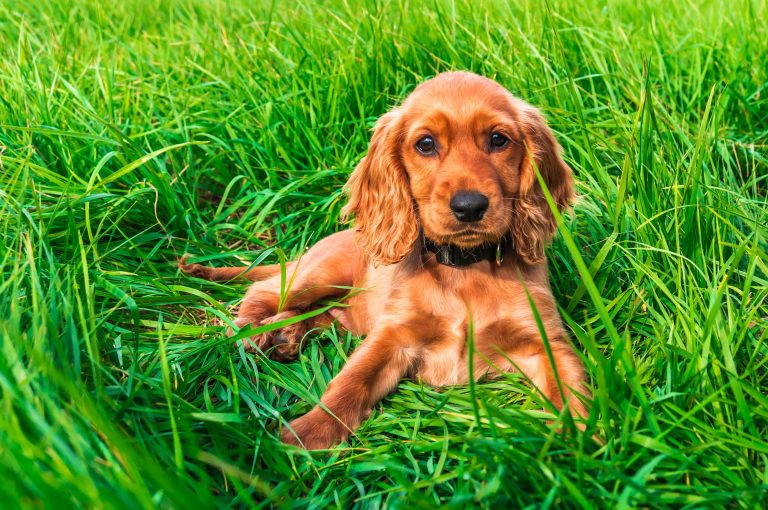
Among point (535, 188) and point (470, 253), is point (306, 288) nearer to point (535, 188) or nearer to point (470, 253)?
point (470, 253)

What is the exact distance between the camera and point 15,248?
2256 mm

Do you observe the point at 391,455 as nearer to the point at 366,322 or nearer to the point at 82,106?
the point at 366,322

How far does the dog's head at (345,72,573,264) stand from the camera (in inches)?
87.7

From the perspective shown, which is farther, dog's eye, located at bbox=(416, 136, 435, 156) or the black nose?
dog's eye, located at bbox=(416, 136, 435, 156)

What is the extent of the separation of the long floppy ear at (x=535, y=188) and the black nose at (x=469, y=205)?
0.91 ft

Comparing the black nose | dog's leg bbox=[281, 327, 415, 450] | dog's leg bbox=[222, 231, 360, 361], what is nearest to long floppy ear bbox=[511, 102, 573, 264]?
the black nose

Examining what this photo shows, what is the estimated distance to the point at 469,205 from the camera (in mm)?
2139

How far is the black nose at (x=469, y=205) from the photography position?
7.04ft

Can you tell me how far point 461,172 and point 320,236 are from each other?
1333 mm

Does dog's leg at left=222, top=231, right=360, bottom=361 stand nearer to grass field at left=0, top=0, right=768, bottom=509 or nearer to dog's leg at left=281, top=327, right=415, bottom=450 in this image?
grass field at left=0, top=0, right=768, bottom=509

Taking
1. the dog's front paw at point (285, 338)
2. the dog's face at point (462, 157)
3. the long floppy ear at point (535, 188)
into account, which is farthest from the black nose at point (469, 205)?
the dog's front paw at point (285, 338)

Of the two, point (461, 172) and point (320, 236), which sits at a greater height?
point (461, 172)

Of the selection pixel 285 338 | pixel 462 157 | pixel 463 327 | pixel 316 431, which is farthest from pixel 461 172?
pixel 285 338

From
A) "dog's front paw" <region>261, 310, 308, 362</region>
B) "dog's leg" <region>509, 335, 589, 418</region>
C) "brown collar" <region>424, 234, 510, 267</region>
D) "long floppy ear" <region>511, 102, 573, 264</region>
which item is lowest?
"dog's leg" <region>509, 335, 589, 418</region>
